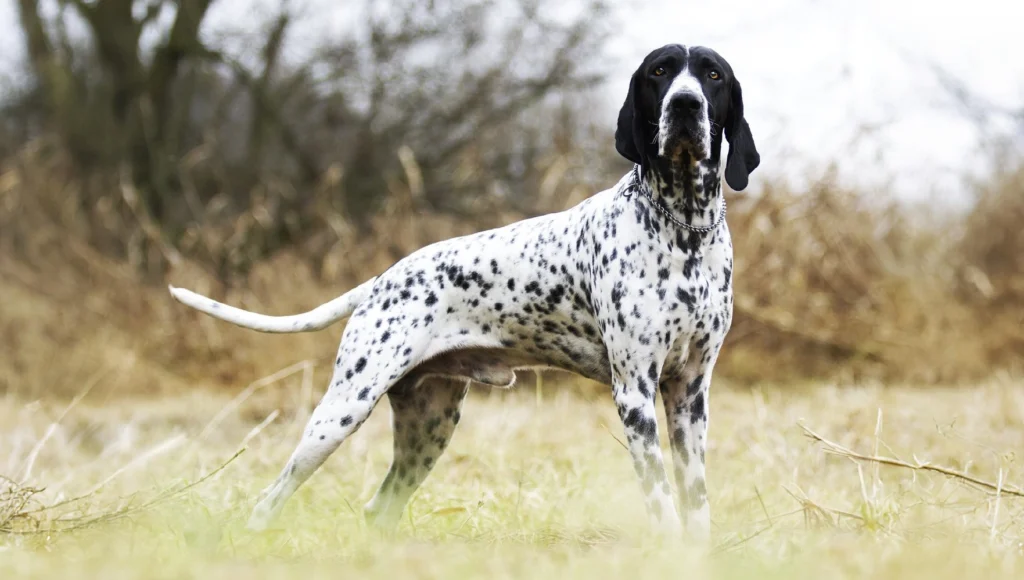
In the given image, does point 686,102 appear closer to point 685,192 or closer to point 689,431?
point 685,192

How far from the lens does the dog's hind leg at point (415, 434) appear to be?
13.0 feet

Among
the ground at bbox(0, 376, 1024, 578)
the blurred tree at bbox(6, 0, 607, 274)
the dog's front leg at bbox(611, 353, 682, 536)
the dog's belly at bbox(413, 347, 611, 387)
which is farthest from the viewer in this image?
the blurred tree at bbox(6, 0, 607, 274)

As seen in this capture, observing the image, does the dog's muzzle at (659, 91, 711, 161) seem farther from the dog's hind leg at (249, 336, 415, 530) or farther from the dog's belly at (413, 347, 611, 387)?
the dog's hind leg at (249, 336, 415, 530)

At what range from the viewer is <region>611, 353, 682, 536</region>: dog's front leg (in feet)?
10.8

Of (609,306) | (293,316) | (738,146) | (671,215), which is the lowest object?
(293,316)

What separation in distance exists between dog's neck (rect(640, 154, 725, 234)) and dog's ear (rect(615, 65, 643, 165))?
9 centimetres

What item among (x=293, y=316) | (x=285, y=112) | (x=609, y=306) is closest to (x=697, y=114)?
(x=609, y=306)

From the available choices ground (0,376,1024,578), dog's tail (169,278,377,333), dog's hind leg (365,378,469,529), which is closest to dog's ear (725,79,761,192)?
ground (0,376,1024,578)

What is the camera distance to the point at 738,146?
357 cm

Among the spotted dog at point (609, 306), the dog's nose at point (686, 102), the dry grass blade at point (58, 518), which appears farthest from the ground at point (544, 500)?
the dog's nose at point (686, 102)

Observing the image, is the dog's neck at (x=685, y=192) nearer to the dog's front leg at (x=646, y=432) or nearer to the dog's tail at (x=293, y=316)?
the dog's front leg at (x=646, y=432)

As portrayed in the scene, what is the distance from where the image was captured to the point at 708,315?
341 centimetres

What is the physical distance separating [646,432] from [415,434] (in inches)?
40.4

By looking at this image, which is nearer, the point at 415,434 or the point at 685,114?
the point at 685,114
